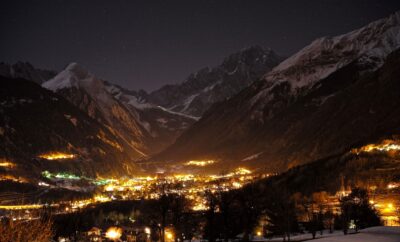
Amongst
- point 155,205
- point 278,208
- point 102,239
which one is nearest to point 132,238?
point 102,239

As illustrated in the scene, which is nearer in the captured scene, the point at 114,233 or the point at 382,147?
the point at 114,233

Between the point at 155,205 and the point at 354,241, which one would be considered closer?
the point at 354,241

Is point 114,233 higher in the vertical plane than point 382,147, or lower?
lower

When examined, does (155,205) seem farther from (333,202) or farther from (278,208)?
(333,202)

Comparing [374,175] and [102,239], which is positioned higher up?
[374,175]

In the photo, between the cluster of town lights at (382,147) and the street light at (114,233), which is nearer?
the street light at (114,233)

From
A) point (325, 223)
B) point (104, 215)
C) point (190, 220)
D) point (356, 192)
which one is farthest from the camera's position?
point (104, 215)

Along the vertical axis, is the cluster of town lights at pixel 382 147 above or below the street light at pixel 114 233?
above

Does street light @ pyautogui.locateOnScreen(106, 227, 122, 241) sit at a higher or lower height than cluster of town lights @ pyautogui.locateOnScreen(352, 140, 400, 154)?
lower

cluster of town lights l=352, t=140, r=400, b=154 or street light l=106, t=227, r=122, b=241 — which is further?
cluster of town lights l=352, t=140, r=400, b=154

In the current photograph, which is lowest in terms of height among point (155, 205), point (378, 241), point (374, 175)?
point (378, 241)

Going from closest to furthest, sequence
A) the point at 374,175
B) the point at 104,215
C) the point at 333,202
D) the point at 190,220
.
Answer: the point at 190,220
the point at 333,202
the point at 374,175
the point at 104,215
